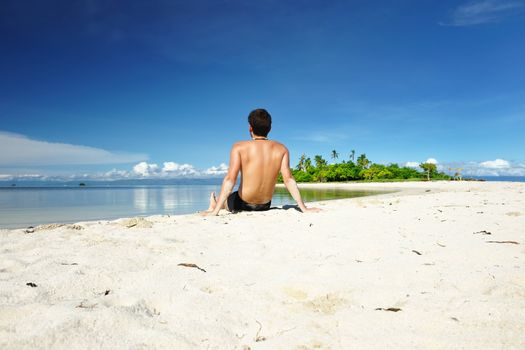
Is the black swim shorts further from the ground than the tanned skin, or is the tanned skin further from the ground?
the tanned skin

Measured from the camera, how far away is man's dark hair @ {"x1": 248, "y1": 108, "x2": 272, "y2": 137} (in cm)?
522

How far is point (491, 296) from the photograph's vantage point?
1.92m

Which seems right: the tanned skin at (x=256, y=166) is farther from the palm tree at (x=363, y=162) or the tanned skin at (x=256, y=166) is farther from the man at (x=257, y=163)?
the palm tree at (x=363, y=162)

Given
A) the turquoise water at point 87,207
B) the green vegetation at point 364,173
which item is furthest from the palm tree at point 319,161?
the turquoise water at point 87,207

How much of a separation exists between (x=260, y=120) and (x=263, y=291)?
3575 millimetres

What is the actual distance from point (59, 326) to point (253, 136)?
13.9ft

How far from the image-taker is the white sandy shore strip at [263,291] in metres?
1.50

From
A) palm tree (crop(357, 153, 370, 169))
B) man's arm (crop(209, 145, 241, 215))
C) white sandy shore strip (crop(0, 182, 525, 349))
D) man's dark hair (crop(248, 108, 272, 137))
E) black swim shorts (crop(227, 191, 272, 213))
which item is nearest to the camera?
white sandy shore strip (crop(0, 182, 525, 349))

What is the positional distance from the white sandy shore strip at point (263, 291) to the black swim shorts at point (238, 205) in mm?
1990

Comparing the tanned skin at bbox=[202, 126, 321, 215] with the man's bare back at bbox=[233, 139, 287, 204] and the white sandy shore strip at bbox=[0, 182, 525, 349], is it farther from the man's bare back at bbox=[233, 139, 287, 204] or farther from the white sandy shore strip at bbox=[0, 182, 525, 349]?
the white sandy shore strip at bbox=[0, 182, 525, 349]

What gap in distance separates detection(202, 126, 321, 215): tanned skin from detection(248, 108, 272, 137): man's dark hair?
6.3 inches

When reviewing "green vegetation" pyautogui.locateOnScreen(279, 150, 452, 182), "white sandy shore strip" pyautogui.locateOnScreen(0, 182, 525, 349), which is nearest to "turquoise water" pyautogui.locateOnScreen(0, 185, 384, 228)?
"white sandy shore strip" pyautogui.locateOnScreen(0, 182, 525, 349)

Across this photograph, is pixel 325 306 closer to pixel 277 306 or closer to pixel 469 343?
pixel 277 306

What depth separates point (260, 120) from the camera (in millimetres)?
5223
